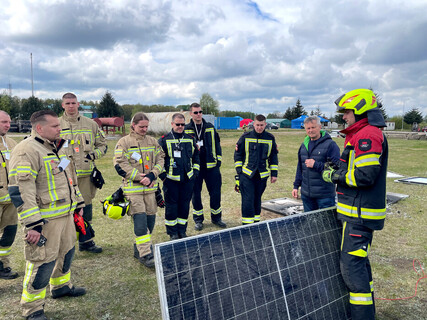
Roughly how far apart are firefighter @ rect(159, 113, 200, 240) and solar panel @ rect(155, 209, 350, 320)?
2.64 metres

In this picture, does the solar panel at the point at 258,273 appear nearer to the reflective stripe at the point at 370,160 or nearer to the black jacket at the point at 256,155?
the reflective stripe at the point at 370,160

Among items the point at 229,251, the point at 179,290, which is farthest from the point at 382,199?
the point at 179,290

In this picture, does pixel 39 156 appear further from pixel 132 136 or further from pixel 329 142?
pixel 329 142

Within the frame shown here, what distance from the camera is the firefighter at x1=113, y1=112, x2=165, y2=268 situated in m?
4.52

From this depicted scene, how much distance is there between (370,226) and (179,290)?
193cm

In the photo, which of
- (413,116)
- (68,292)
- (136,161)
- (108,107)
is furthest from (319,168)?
(413,116)

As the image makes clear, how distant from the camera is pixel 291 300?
9.09 feet

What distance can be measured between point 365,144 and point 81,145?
4410 millimetres

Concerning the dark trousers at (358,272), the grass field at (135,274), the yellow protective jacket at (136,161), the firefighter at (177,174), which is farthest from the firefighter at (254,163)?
the dark trousers at (358,272)

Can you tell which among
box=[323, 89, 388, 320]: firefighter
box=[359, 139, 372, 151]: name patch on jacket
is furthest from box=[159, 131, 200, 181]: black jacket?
box=[359, 139, 372, 151]: name patch on jacket

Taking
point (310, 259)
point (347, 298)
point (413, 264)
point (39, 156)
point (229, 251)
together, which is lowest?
point (413, 264)

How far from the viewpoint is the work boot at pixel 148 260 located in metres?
4.46

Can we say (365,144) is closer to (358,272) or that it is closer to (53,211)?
(358,272)

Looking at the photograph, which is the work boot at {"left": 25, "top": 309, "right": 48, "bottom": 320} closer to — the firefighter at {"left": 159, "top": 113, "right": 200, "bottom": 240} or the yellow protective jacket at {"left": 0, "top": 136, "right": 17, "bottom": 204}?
the yellow protective jacket at {"left": 0, "top": 136, "right": 17, "bottom": 204}
